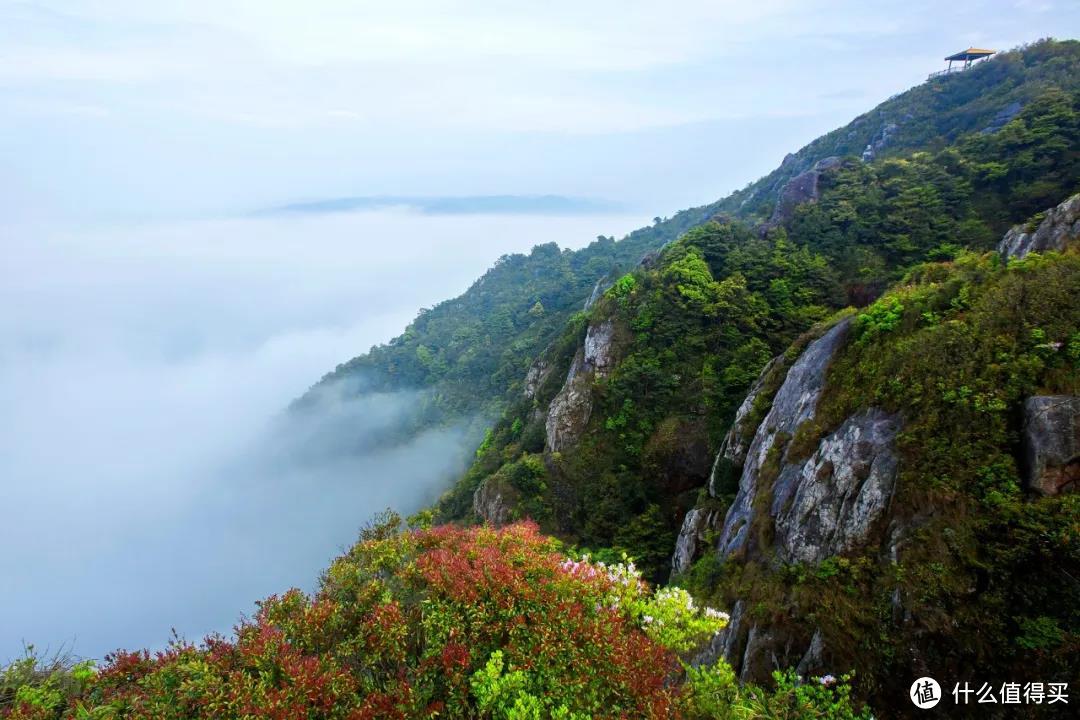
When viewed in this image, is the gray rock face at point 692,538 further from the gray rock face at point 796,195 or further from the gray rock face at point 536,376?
the gray rock face at point 796,195

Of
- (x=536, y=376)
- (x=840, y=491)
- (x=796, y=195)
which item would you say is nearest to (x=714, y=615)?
(x=840, y=491)

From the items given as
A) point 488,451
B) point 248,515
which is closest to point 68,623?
point 248,515

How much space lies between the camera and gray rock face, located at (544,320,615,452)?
27156 mm

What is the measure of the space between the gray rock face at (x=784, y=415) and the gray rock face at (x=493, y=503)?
43.9ft

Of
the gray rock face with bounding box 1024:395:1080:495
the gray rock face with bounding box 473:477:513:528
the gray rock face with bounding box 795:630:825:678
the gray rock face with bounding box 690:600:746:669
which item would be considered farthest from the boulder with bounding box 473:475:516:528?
the gray rock face with bounding box 1024:395:1080:495

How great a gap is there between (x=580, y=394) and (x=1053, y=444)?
20.4 meters

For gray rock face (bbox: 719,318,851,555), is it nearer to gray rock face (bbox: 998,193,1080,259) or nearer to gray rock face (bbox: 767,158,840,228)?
gray rock face (bbox: 998,193,1080,259)

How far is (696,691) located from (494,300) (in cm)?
8850

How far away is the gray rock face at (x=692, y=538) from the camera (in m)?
16.4

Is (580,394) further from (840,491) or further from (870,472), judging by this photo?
(870,472)

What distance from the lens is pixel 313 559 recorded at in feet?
212

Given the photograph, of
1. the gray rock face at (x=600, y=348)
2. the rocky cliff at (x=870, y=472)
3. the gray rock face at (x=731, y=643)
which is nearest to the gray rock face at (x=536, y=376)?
the gray rock face at (x=600, y=348)

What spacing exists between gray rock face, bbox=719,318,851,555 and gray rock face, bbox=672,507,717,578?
1.36 meters

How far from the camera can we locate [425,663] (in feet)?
19.9
